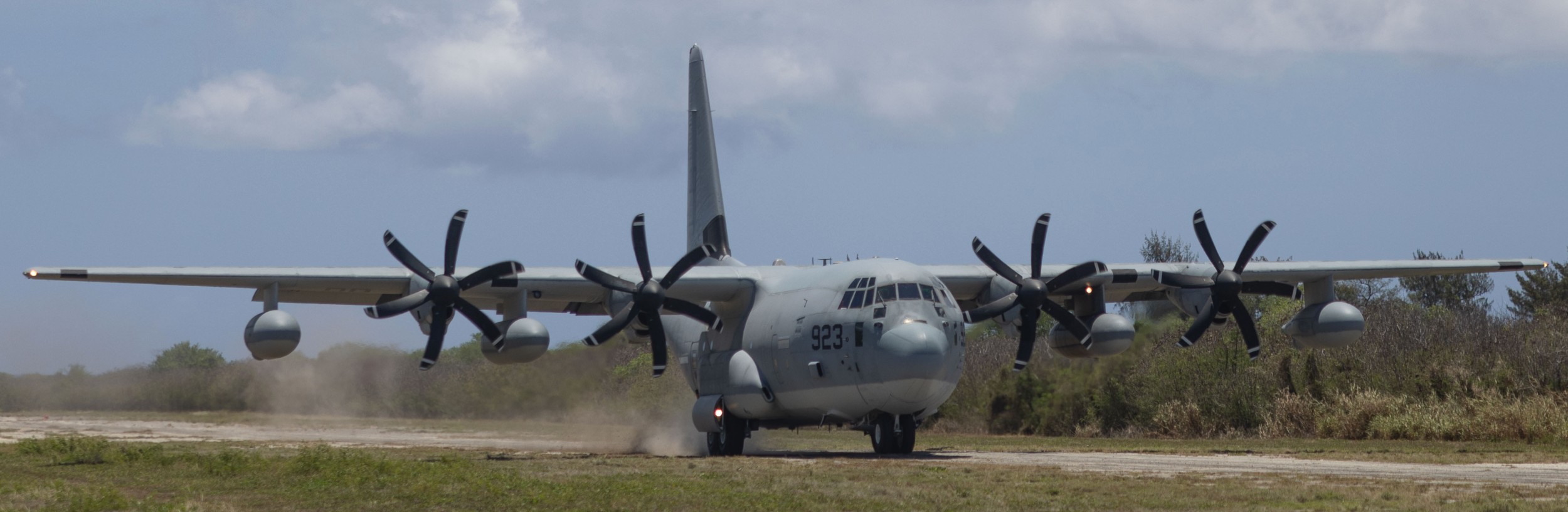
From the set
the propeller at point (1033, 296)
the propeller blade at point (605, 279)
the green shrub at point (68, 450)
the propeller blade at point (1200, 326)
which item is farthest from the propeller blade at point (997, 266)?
the green shrub at point (68, 450)

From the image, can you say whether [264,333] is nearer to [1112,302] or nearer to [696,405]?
[696,405]

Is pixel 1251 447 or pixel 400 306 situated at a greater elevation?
pixel 400 306

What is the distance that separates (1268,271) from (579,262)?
47.2 feet

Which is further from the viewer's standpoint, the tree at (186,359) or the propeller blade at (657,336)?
the tree at (186,359)

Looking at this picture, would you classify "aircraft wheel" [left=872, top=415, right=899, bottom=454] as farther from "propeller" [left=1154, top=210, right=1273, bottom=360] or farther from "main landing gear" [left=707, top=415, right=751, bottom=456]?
"propeller" [left=1154, top=210, right=1273, bottom=360]

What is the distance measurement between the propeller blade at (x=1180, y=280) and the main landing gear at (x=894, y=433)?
6237mm

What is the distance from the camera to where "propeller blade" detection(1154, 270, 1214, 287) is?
28219 millimetres

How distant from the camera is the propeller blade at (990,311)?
87.4 ft

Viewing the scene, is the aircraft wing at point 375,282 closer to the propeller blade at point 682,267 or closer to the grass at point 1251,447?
the propeller blade at point 682,267

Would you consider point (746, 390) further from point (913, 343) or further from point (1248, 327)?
point (1248, 327)

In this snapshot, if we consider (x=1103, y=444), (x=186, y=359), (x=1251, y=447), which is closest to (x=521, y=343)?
(x=1103, y=444)

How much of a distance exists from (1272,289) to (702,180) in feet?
42.0

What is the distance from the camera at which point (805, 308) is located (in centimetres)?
2545

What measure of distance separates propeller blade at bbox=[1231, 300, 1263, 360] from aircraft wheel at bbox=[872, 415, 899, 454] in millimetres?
7699
